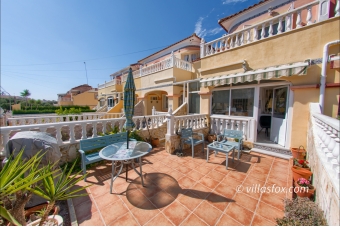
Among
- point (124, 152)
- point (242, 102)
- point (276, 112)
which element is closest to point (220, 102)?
point (242, 102)

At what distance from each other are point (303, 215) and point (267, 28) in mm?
8931

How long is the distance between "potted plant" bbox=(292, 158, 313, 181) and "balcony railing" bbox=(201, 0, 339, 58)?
17.0ft

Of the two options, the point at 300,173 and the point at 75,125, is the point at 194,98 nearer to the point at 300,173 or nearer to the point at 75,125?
the point at 300,173

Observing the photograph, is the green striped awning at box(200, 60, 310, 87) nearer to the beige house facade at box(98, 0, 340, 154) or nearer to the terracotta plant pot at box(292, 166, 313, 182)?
the beige house facade at box(98, 0, 340, 154)

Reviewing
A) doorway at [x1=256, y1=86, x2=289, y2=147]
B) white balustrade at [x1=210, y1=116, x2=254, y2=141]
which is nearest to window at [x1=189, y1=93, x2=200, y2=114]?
white balustrade at [x1=210, y1=116, x2=254, y2=141]

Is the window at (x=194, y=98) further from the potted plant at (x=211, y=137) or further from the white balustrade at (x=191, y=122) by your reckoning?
the potted plant at (x=211, y=137)

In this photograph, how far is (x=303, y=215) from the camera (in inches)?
91.0

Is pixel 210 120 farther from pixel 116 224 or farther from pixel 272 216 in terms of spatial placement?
pixel 116 224

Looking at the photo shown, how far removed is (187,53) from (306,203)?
44.8ft

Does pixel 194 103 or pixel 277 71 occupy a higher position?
pixel 277 71

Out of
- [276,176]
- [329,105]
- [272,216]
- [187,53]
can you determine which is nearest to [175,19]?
[187,53]

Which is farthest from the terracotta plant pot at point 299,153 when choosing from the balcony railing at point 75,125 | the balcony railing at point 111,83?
the balcony railing at point 111,83

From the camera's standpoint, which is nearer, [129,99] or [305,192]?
[305,192]

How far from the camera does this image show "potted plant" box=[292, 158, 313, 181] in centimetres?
346
